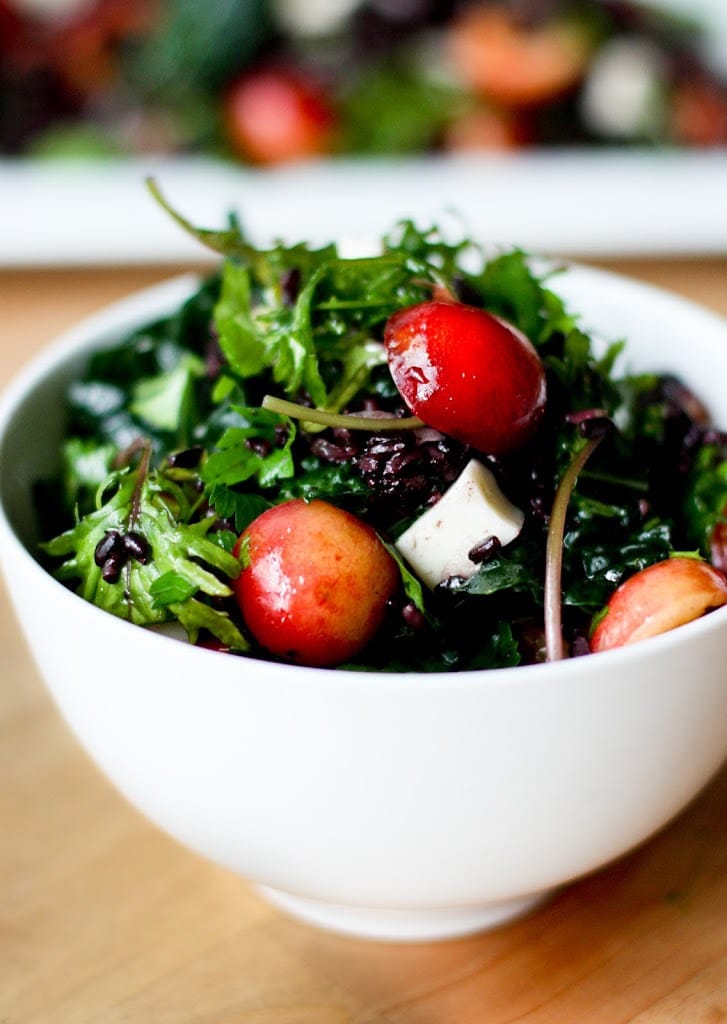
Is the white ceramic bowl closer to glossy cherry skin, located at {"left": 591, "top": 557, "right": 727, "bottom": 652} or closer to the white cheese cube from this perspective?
glossy cherry skin, located at {"left": 591, "top": 557, "right": 727, "bottom": 652}

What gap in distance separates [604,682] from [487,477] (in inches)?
10.2

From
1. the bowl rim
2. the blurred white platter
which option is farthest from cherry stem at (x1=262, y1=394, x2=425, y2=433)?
the blurred white platter

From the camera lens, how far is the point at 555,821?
0.98 meters

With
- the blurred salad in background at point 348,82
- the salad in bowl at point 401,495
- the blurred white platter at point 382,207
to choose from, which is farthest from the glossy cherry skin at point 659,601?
the blurred salad in background at point 348,82

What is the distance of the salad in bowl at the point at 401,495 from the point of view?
3.34ft

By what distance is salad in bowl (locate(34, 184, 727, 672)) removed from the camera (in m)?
1.02

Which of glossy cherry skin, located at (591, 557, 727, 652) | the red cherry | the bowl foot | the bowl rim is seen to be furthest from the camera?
the red cherry

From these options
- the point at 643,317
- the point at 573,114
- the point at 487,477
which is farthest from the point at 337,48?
the point at 487,477

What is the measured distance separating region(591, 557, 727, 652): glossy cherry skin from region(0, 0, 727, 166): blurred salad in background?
2417 millimetres

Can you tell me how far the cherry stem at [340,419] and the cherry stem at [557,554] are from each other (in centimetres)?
15

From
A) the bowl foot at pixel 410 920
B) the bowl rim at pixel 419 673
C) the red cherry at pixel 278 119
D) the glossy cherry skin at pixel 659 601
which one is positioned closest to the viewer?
the bowl rim at pixel 419 673

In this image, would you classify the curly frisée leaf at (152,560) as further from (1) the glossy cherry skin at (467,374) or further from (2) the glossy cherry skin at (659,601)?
(2) the glossy cherry skin at (659,601)

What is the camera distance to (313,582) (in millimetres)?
1006

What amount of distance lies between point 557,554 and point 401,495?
15cm
